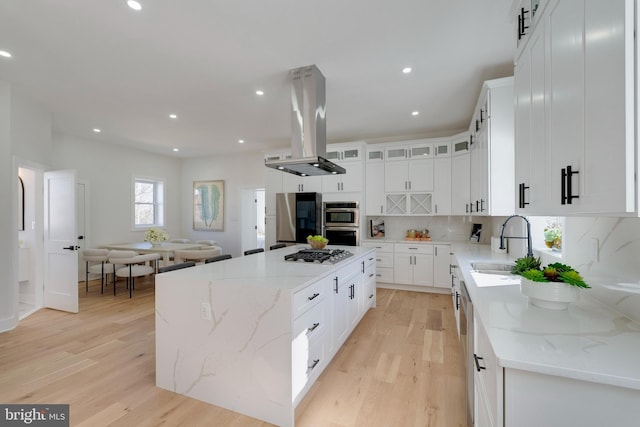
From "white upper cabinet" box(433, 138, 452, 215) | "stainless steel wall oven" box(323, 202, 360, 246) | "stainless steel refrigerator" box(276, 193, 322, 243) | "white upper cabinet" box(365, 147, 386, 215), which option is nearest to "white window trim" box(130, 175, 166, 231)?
"stainless steel refrigerator" box(276, 193, 322, 243)

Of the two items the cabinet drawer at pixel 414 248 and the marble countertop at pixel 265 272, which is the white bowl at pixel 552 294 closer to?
the marble countertop at pixel 265 272

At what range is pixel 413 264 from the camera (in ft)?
15.8

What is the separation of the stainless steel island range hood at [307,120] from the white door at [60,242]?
3.05 meters

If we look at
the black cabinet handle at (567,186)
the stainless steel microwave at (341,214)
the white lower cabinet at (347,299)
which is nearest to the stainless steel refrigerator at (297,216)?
the stainless steel microwave at (341,214)

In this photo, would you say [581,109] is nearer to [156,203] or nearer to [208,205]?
[208,205]

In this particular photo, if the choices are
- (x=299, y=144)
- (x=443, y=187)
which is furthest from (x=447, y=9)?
(x=443, y=187)

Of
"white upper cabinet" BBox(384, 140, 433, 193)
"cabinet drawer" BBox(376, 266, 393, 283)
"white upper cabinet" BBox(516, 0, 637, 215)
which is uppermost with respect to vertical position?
"white upper cabinet" BBox(384, 140, 433, 193)

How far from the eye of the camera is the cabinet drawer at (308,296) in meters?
1.82

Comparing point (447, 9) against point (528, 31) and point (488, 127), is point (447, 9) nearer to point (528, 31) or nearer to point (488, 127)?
point (528, 31)

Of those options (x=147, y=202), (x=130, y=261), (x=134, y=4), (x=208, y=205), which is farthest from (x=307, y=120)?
(x=147, y=202)

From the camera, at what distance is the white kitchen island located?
1781 millimetres

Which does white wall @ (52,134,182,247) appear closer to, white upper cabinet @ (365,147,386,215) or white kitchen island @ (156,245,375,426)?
white kitchen island @ (156,245,375,426)

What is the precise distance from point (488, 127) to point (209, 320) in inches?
117

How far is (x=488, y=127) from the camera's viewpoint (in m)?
2.76
